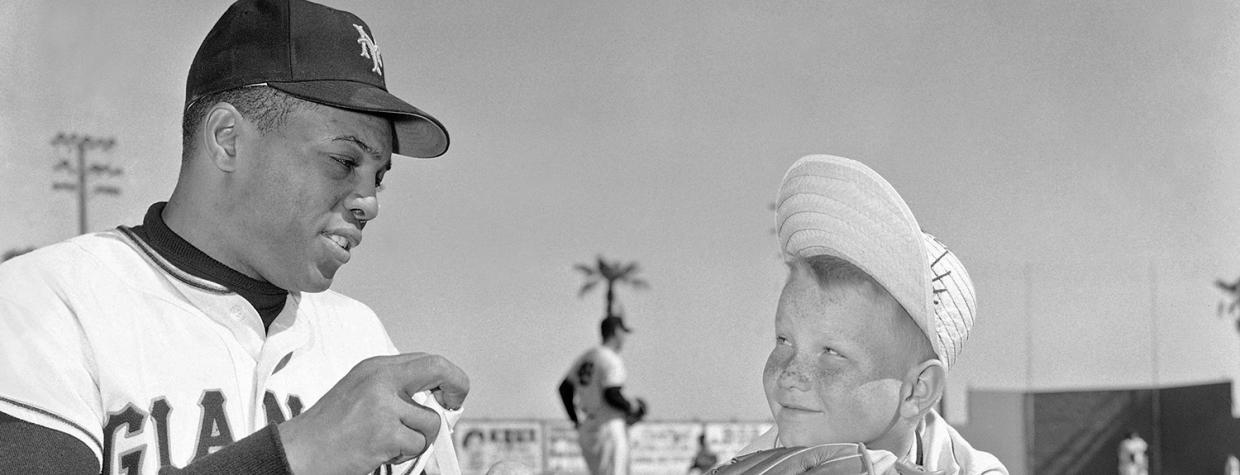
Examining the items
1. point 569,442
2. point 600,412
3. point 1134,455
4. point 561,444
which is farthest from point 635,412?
point 1134,455

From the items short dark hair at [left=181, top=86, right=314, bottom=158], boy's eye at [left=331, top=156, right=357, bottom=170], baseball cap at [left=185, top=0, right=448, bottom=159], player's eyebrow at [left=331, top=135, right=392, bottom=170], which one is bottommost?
boy's eye at [left=331, top=156, right=357, bottom=170]

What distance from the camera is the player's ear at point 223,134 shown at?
1.96 meters

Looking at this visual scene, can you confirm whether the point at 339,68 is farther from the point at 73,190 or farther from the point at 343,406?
the point at 73,190

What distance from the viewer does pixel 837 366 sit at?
68.8 inches

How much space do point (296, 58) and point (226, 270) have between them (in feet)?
1.19

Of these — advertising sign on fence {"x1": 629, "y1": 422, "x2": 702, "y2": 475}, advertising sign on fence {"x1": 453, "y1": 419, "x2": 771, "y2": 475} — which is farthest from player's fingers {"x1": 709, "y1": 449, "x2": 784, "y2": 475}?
advertising sign on fence {"x1": 629, "y1": 422, "x2": 702, "y2": 475}

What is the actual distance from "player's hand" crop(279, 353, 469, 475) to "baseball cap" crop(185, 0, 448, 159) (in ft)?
1.63

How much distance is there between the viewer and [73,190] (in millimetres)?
24141

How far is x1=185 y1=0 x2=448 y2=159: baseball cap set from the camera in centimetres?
191

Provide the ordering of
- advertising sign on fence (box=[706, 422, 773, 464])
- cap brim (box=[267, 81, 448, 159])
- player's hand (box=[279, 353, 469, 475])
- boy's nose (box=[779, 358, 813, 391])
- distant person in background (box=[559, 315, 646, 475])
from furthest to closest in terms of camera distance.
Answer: advertising sign on fence (box=[706, 422, 773, 464])
distant person in background (box=[559, 315, 646, 475])
cap brim (box=[267, 81, 448, 159])
boy's nose (box=[779, 358, 813, 391])
player's hand (box=[279, 353, 469, 475])

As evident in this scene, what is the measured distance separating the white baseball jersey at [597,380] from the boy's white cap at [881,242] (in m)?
7.99

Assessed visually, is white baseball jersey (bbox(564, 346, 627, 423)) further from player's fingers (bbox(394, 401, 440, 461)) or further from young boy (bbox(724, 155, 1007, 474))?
player's fingers (bbox(394, 401, 440, 461))

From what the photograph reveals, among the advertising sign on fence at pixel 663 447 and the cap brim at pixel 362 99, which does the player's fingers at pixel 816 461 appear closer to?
the cap brim at pixel 362 99

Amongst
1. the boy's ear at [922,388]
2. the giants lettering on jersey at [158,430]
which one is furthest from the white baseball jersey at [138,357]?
the boy's ear at [922,388]
